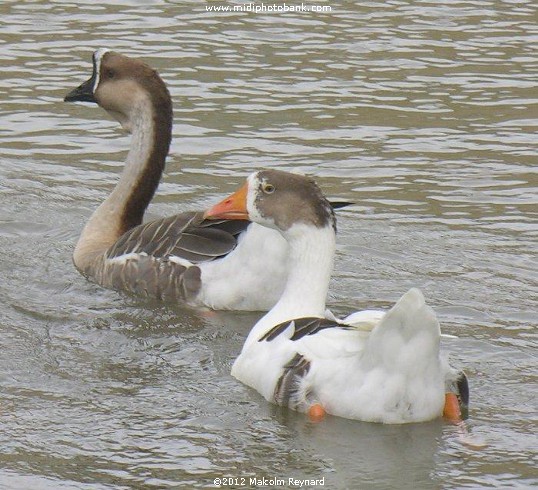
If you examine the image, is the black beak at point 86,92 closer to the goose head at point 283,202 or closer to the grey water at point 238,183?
the grey water at point 238,183

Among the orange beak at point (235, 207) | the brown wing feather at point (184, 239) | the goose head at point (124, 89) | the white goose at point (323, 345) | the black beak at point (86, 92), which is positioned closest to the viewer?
the white goose at point (323, 345)

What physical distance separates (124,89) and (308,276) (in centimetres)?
330

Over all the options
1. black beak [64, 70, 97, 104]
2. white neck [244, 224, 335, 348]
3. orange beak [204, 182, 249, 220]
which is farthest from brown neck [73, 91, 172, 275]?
white neck [244, 224, 335, 348]

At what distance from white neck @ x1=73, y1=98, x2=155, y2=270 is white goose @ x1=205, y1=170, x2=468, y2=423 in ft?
7.70

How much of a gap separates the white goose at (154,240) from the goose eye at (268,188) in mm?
902

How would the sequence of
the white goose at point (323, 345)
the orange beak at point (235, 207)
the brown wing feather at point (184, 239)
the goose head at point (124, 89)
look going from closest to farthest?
the white goose at point (323, 345)
the orange beak at point (235, 207)
the brown wing feather at point (184, 239)
the goose head at point (124, 89)

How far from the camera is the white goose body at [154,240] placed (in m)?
9.56

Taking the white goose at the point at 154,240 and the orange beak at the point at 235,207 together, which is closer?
the orange beak at the point at 235,207

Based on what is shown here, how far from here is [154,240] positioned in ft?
33.3

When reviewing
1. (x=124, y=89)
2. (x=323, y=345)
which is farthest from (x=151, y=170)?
(x=323, y=345)

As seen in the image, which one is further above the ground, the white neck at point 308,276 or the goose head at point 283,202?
the goose head at point 283,202

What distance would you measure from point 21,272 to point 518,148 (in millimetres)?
4904

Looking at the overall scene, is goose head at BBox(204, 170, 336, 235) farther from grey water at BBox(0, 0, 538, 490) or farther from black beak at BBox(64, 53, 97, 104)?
black beak at BBox(64, 53, 97, 104)

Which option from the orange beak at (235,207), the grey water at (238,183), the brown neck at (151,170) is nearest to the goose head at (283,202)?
the orange beak at (235,207)
